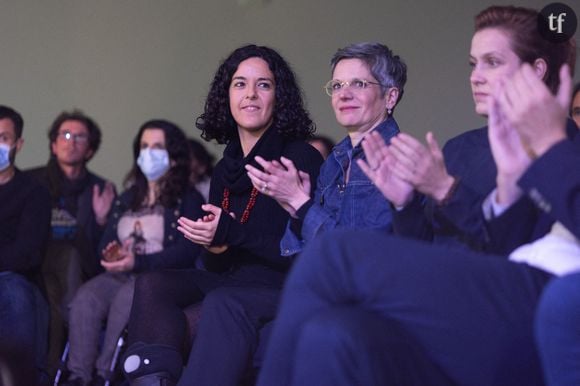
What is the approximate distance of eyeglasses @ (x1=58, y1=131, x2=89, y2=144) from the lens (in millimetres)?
4738

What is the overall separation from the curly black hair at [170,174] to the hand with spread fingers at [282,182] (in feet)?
4.95

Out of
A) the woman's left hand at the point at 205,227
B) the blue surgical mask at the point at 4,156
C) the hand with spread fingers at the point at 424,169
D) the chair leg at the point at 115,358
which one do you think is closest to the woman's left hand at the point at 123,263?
the chair leg at the point at 115,358

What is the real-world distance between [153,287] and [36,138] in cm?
282

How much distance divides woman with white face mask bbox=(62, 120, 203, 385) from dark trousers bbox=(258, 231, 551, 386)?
1920mm

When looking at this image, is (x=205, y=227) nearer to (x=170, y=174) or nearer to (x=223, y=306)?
(x=223, y=306)

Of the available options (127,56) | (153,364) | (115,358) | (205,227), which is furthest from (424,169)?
(127,56)

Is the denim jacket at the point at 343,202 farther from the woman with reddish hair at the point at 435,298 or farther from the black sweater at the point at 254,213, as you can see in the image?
the woman with reddish hair at the point at 435,298

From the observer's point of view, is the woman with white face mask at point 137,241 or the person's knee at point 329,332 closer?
the person's knee at point 329,332

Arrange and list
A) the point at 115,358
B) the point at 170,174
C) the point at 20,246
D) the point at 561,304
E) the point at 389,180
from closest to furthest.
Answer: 1. the point at 561,304
2. the point at 389,180
3. the point at 115,358
4. the point at 20,246
5. the point at 170,174

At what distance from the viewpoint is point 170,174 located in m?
4.18

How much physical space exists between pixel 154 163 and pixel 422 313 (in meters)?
2.67

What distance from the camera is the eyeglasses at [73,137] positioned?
474 cm

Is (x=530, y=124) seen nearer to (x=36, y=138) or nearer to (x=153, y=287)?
(x=153, y=287)

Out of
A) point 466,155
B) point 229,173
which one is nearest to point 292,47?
point 229,173
